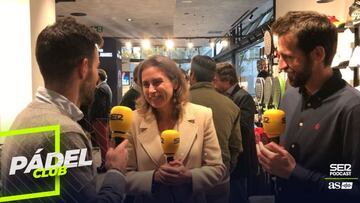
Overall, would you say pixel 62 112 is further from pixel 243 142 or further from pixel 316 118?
pixel 243 142

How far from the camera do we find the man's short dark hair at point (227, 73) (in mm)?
3141

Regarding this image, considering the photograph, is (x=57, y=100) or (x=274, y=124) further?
(x=274, y=124)

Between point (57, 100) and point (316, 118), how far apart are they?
0.88 meters

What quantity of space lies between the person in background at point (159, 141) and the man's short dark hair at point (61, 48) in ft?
Answer: 1.42

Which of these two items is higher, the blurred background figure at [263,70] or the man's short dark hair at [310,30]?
the man's short dark hair at [310,30]

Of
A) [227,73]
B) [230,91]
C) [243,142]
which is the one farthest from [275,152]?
[227,73]

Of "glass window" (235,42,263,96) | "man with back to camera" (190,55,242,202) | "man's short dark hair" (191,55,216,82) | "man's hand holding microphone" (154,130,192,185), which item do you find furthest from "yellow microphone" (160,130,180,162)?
"glass window" (235,42,263,96)

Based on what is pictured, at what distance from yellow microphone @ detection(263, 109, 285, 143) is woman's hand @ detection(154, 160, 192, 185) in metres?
0.36

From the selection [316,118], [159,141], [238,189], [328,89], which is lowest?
[238,189]

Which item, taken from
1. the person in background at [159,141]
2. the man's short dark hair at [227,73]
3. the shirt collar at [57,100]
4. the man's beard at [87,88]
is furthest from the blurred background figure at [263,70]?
the shirt collar at [57,100]

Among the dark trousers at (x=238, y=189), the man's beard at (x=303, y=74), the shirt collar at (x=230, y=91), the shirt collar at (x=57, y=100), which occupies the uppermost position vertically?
the man's beard at (x=303, y=74)

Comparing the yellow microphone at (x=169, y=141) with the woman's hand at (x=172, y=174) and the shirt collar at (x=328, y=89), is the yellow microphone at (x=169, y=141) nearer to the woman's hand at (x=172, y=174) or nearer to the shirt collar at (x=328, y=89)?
the woman's hand at (x=172, y=174)

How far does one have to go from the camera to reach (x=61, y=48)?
3.71 ft

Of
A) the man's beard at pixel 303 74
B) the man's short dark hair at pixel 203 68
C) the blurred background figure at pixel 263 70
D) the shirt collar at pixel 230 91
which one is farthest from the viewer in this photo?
the blurred background figure at pixel 263 70
